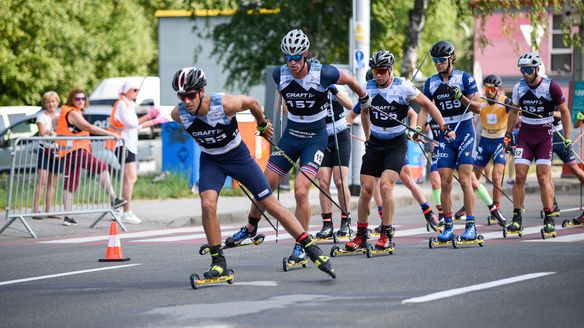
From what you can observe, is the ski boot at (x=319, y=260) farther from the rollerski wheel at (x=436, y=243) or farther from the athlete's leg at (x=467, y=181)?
the athlete's leg at (x=467, y=181)

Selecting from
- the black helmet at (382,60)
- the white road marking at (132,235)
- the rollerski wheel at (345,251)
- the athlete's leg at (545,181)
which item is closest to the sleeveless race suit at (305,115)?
the black helmet at (382,60)

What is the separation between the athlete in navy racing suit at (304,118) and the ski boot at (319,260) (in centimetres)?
149

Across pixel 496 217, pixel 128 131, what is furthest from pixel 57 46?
pixel 496 217

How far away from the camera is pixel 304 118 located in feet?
41.1

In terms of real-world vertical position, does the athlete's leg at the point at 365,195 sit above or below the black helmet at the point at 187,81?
below

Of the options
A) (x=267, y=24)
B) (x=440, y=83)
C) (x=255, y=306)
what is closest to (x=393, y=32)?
(x=267, y=24)

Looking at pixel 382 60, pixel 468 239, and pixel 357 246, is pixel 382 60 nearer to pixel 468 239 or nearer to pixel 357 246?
pixel 357 246

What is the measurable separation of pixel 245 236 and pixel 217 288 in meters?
1.89

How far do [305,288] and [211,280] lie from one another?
2.84ft

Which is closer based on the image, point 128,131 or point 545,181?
point 545,181

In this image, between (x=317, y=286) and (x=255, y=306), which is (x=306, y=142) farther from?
(x=255, y=306)

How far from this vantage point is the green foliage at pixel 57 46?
38031 millimetres

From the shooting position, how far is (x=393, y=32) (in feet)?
112

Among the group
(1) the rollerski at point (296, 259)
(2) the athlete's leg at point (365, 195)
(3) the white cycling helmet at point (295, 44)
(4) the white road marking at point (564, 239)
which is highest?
(3) the white cycling helmet at point (295, 44)
